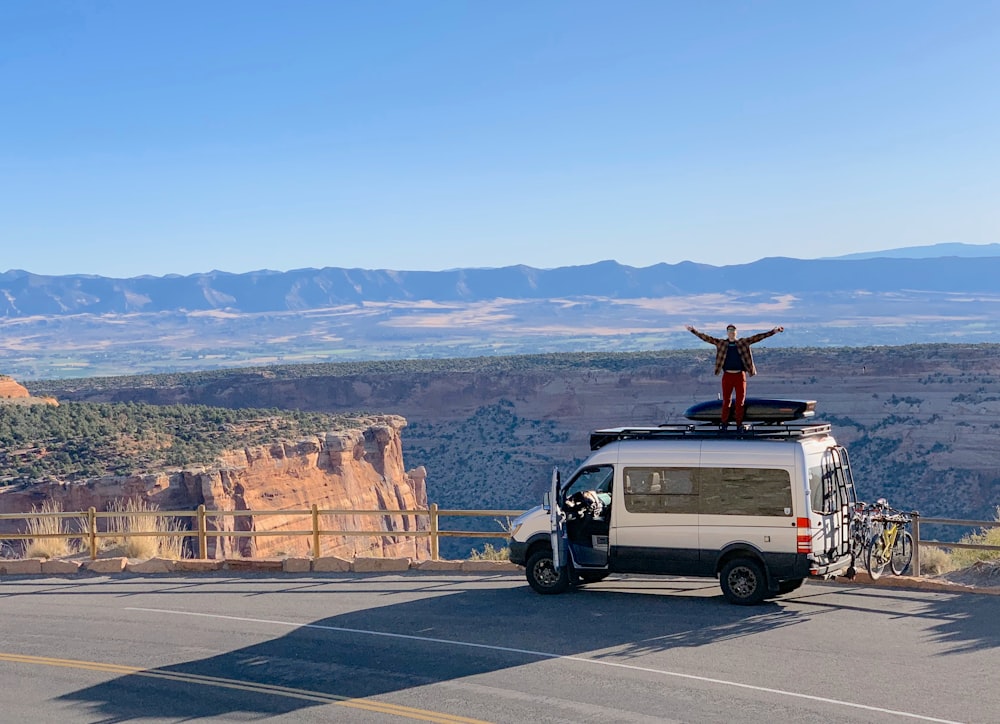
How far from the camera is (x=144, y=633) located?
1509cm

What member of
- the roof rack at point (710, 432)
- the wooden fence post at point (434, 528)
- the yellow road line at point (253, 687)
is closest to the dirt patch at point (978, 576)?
the roof rack at point (710, 432)

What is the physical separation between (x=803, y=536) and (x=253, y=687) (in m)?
6.91

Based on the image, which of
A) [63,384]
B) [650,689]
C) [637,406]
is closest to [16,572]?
[650,689]

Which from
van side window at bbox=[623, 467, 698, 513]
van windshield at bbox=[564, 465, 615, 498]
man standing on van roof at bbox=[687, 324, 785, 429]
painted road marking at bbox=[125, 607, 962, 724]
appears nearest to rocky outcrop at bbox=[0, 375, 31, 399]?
painted road marking at bbox=[125, 607, 962, 724]

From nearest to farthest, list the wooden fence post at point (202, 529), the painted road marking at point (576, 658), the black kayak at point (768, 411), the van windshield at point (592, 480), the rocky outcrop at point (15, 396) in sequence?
1. the painted road marking at point (576, 658)
2. the black kayak at point (768, 411)
3. the van windshield at point (592, 480)
4. the wooden fence post at point (202, 529)
5. the rocky outcrop at point (15, 396)

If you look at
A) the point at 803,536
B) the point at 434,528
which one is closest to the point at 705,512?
the point at 803,536

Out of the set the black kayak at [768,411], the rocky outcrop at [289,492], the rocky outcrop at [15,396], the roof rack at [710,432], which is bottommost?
the rocky outcrop at [289,492]

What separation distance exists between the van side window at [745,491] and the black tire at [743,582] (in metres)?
0.70

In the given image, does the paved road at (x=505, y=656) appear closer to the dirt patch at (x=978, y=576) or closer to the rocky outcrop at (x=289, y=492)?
the dirt patch at (x=978, y=576)

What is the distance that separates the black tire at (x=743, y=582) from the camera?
14609mm

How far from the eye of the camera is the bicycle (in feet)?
50.7

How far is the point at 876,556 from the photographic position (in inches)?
616

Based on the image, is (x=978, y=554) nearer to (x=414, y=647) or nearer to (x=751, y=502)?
(x=751, y=502)

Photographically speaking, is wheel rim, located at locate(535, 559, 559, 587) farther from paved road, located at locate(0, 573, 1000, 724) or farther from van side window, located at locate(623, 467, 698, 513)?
van side window, located at locate(623, 467, 698, 513)
